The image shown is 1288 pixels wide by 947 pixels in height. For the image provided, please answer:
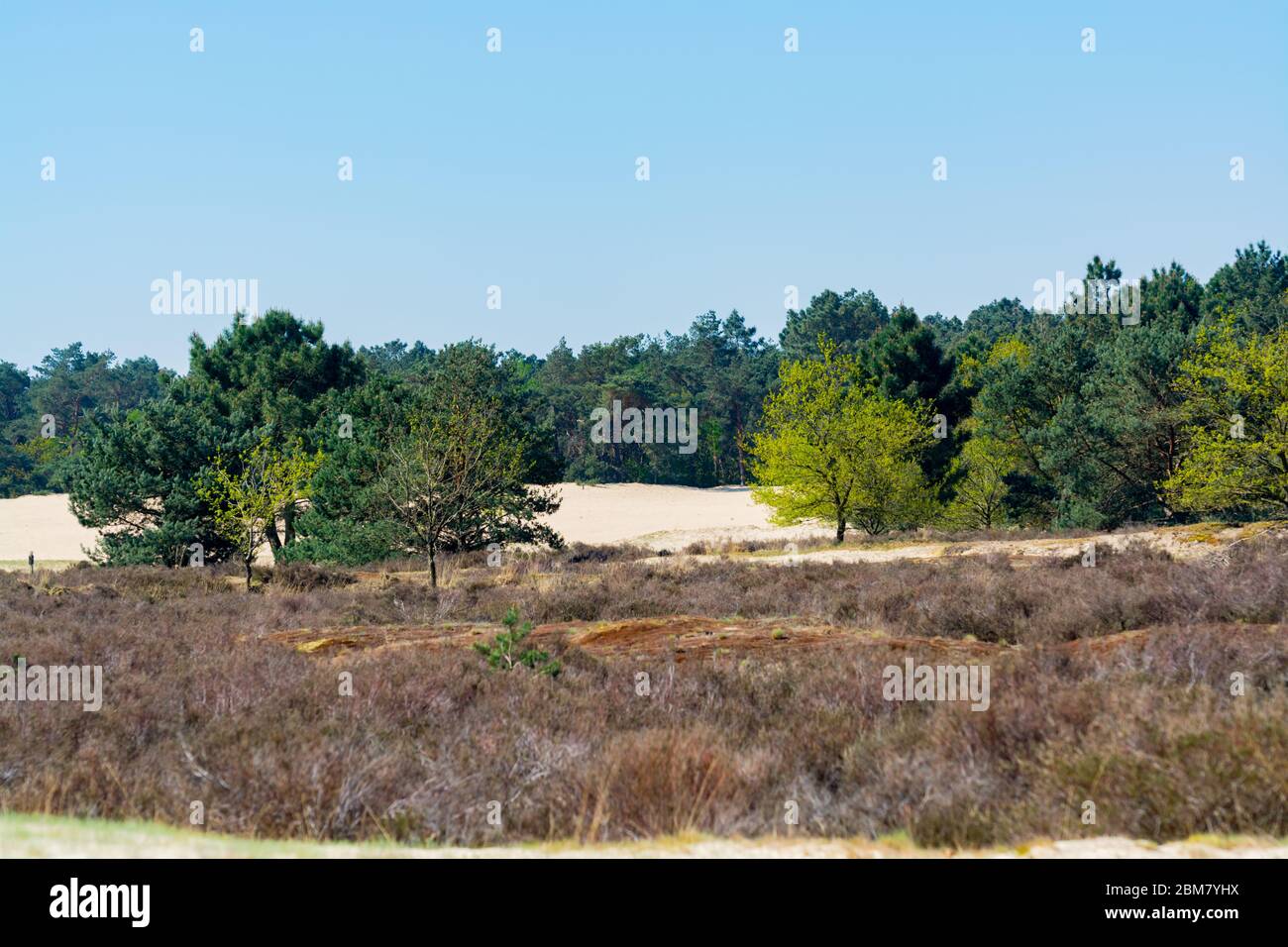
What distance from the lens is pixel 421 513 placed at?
85.4ft

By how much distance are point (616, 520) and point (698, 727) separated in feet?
199

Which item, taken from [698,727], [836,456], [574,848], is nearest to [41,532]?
[836,456]

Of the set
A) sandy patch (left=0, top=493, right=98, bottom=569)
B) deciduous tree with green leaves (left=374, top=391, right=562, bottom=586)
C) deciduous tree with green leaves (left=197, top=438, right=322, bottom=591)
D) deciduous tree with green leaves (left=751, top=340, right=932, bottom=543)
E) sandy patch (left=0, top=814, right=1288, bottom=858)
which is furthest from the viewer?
sandy patch (left=0, top=493, right=98, bottom=569)

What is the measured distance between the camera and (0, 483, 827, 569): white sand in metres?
52.3

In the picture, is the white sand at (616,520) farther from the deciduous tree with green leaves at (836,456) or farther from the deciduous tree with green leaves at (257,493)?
the deciduous tree with green leaves at (257,493)

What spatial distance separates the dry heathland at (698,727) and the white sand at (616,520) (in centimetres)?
3197

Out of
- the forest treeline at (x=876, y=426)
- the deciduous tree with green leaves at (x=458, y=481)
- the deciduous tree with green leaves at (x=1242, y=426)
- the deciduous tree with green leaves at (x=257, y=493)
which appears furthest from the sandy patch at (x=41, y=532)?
the deciduous tree with green leaves at (x=1242, y=426)

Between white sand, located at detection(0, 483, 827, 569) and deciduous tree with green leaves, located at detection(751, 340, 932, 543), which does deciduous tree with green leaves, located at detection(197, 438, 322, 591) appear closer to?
deciduous tree with green leaves, located at detection(751, 340, 932, 543)

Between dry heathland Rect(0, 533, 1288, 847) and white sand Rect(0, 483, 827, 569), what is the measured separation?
3197 cm

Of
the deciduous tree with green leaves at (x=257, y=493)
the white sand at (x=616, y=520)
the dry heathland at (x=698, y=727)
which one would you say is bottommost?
the white sand at (x=616, y=520)

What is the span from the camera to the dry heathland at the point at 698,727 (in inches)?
209

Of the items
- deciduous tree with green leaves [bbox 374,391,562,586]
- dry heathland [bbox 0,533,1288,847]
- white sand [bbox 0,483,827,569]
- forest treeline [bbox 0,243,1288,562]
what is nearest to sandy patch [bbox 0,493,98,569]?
white sand [bbox 0,483,827,569]

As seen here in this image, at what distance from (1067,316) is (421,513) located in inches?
1636
